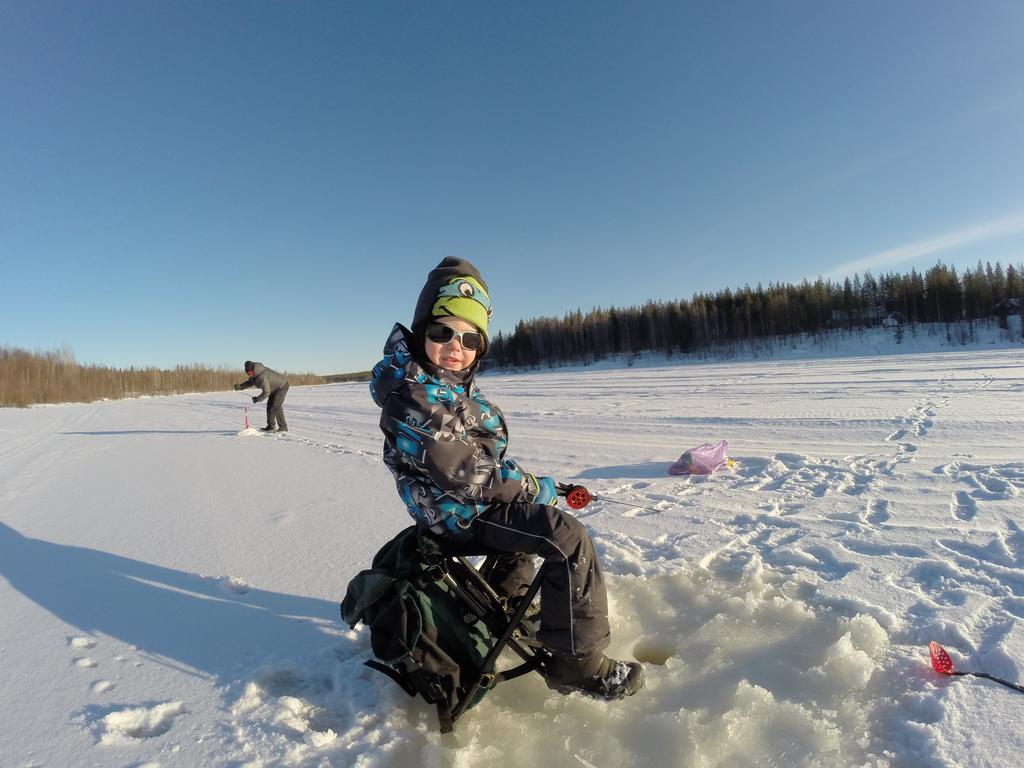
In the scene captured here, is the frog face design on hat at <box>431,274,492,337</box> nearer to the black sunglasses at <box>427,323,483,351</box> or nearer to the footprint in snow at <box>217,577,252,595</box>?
the black sunglasses at <box>427,323,483,351</box>

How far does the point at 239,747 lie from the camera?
5.43 ft

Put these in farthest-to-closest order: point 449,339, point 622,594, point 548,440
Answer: point 548,440
point 622,594
point 449,339

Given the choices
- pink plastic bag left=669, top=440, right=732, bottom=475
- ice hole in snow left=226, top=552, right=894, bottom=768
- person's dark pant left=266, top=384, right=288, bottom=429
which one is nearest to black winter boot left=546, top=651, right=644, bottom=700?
ice hole in snow left=226, top=552, right=894, bottom=768

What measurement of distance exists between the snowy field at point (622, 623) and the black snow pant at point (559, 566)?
31 cm

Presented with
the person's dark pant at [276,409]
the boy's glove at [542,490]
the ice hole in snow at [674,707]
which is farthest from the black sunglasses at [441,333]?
the person's dark pant at [276,409]

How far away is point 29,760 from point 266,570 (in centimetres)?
154

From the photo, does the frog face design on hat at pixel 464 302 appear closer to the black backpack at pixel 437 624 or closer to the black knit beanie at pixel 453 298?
the black knit beanie at pixel 453 298

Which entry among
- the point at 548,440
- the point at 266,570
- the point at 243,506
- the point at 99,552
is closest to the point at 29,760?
the point at 266,570

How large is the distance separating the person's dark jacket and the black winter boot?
10739 mm

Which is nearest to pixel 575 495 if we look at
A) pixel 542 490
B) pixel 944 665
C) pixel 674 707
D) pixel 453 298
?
pixel 542 490

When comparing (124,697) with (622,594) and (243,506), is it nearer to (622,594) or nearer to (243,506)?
Answer: (622,594)

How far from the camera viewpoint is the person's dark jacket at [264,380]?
11.0m

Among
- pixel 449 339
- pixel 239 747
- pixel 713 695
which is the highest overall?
pixel 449 339

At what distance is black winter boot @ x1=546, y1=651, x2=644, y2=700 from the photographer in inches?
72.1
